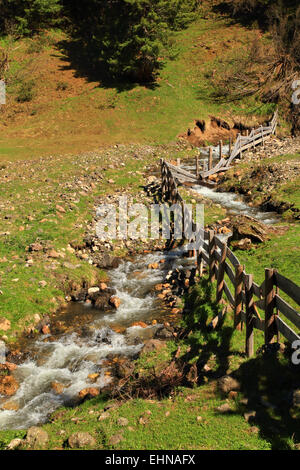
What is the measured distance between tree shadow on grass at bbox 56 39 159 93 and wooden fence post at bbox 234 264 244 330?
33688 millimetres

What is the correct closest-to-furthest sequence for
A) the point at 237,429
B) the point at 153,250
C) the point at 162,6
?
the point at 237,429 < the point at 153,250 < the point at 162,6

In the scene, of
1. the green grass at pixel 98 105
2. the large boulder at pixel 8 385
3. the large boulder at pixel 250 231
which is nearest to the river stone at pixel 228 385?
the large boulder at pixel 8 385

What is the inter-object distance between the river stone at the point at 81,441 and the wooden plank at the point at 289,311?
3807 mm

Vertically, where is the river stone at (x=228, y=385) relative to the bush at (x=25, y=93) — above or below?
below

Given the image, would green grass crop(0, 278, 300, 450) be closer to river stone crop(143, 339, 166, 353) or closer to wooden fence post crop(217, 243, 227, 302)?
river stone crop(143, 339, 166, 353)

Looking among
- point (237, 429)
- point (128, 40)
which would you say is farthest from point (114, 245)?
point (128, 40)

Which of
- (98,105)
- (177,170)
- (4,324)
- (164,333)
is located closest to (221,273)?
(164,333)

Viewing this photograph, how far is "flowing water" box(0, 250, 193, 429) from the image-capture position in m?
8.48

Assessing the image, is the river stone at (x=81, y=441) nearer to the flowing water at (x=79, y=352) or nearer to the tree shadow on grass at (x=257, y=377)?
the flowing water at (x=79, y=352)

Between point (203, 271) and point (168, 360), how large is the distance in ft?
13.2

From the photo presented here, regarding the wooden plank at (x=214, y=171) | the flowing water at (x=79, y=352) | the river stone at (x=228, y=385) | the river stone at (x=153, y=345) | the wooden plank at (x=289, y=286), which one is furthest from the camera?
the wooden plank at (x=214, y=171)

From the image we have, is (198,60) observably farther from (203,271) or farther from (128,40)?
(203,271)

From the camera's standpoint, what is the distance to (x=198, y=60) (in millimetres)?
44719

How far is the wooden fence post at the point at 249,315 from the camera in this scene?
7.75 m
